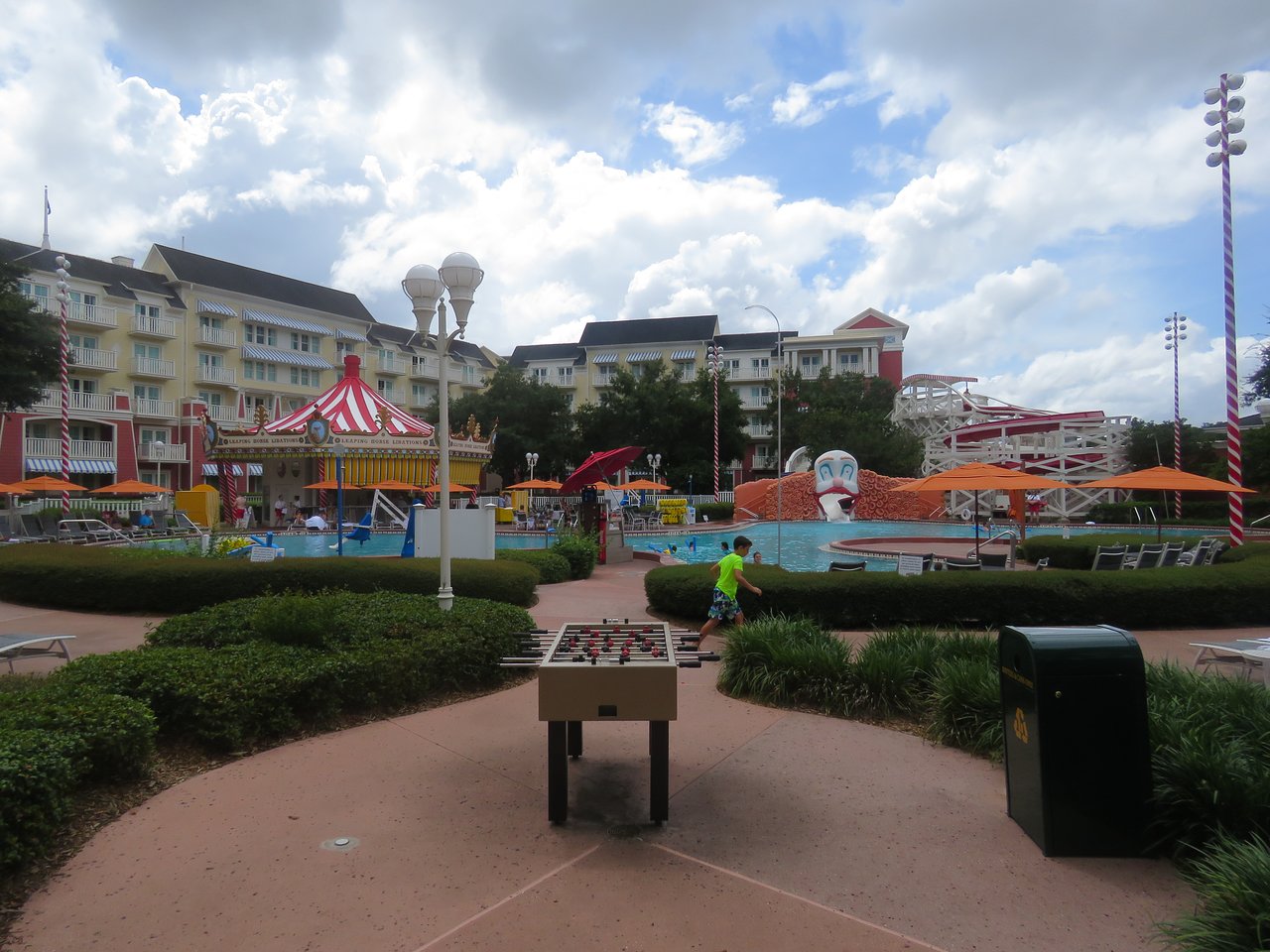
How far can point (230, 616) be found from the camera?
27.6 ft

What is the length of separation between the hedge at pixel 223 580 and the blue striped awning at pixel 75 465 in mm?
31928

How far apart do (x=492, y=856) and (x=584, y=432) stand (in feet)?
165

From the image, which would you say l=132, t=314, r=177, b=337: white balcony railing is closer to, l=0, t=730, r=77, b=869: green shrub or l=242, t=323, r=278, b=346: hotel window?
l=242, t=323, r=278, b=346: hotel window

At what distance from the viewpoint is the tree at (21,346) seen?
25312 mm

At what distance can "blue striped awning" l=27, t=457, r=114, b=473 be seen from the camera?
38594 mm

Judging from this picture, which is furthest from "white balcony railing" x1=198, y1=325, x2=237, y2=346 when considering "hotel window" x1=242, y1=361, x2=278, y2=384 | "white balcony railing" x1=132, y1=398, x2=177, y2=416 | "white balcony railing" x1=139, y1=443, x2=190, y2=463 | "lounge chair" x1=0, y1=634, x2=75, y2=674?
"lounge chair" x1=0, y1=634, x2=75, y2=674

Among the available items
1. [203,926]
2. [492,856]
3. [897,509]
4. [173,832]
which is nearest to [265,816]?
[173,832]

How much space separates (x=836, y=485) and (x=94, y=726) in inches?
1386

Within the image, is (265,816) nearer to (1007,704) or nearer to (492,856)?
(492,856)

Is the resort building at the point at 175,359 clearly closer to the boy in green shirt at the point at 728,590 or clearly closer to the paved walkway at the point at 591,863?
the boy in green shirt at the point at 728,590

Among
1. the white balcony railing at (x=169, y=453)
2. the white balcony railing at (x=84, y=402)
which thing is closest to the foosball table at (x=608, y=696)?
the white balcony railing at (x=84, y=402)

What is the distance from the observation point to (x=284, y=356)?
51.9m

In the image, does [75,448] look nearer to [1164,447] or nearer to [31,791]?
[31,791]

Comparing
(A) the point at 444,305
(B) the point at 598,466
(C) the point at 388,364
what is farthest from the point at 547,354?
(A) the point at 444,305
